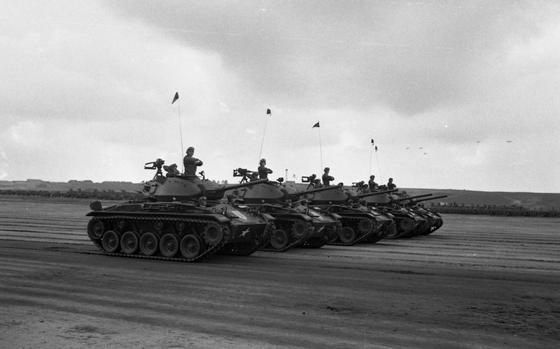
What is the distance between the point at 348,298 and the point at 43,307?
544cm

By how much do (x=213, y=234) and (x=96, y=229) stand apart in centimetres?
460

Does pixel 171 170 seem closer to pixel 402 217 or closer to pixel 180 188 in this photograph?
pixel 180 188

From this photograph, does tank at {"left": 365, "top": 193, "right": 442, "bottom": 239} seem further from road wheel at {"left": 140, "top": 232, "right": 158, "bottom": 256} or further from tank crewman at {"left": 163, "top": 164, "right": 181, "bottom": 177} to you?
road wheel at {"left": 140, "top": 232, "right": 158, "bottom": 256}

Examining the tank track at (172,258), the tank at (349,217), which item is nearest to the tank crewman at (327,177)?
the tank at (349,217)

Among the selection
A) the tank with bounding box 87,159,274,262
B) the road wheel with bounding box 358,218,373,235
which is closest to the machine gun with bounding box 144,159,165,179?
the tank with bounding box 87,159,274,262

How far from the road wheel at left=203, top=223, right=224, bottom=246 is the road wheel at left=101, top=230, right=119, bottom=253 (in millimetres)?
3418

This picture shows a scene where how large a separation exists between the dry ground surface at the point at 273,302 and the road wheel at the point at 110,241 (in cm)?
76

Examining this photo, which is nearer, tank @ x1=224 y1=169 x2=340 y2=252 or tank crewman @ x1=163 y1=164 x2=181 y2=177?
tank crewman @ x1=163 y1=164 x2=181 y2=177

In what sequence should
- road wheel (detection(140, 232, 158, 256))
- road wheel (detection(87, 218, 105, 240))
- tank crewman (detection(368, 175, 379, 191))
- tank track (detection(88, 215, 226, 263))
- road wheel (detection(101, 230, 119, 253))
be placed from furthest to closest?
1. tank crewman (detection(368, 175, 379, 191))
2. road wheel (detection(87, 218, 105, 240))
3. road wheel (detection(101, 230, 119, 253))
4. road wheel (detection(140, 232, 158, 256))
5. tank track (detection(88, 215, 226, 263))

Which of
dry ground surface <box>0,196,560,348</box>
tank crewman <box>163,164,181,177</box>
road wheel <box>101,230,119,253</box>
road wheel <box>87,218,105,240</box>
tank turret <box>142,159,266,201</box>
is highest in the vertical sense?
tank crewman <box>163,164,181,177</box>

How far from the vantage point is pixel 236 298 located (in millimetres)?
A: 10969

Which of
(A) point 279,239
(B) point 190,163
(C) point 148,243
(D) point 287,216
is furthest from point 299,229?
(C) point 148,243

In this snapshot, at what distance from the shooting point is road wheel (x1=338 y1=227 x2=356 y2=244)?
987 inches

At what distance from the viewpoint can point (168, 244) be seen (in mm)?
17578
